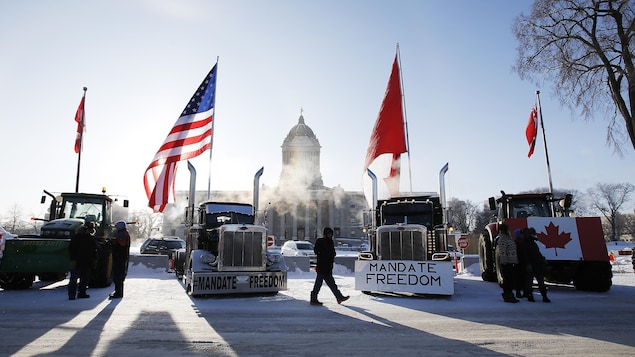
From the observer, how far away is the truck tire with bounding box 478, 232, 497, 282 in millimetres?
13167

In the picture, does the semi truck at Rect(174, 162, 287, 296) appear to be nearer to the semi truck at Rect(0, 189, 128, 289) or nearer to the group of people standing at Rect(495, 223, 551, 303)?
the semi truck at Rect(0, 189, 128, 289)

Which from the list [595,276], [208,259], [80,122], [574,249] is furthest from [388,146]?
[80,122]

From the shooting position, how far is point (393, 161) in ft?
46.2

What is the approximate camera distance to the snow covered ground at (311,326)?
4.91 meters

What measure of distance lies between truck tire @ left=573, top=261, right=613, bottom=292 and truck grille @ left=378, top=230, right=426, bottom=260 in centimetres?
474

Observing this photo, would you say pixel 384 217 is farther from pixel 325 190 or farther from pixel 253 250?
pixel 325 190

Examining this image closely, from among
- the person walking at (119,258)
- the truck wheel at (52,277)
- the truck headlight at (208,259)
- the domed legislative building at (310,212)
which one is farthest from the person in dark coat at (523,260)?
the domed legislative building at (310,212)

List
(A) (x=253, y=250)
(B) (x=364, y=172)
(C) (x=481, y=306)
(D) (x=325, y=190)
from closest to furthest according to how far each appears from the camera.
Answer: (C) (x=481, y=306), (A) (x=253, y=250), (B) (x=364, y=172), (D) (x=325, y=190)

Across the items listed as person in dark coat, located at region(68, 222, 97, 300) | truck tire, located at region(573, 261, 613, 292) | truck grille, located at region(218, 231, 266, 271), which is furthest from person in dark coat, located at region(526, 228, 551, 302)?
person in dark coat, located at region(68, 222, 97, 300)

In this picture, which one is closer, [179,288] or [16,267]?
[16,267]

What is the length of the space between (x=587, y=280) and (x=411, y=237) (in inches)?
204

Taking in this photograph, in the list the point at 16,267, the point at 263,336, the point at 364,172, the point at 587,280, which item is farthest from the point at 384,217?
the point at 16,267

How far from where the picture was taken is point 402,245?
1036cm

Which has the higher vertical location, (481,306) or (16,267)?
(16,267)
